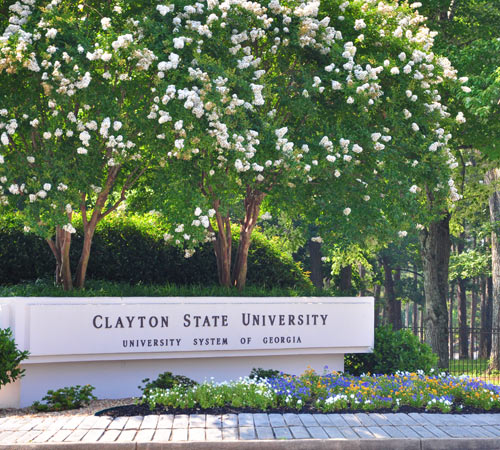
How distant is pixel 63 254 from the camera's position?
12414 millimetres

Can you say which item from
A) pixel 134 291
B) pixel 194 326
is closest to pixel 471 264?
pixel 194 326

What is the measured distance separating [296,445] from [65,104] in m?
6.22

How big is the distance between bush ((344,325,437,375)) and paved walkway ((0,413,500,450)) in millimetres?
3955

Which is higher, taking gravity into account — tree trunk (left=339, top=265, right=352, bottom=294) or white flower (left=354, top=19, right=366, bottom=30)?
white flower (left=354, top=19, right=366, bottom=30)

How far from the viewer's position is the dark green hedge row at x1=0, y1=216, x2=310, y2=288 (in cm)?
1337

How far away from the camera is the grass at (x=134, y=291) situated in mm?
11703

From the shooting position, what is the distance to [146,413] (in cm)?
895

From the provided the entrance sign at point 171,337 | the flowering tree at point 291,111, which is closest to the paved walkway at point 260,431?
the entrance sign at point 171,337

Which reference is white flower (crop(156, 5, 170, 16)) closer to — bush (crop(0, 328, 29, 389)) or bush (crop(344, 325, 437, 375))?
bush (crop(0, 328, 29, 389))

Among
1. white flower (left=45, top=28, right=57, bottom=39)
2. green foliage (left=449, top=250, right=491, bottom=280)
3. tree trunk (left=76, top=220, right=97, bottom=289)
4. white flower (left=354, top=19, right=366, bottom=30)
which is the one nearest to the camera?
white flower (left=45, top=28, right=57, bottom=39)

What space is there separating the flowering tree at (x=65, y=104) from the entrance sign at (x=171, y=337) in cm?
153

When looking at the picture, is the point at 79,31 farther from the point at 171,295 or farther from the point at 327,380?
the point at 327,380

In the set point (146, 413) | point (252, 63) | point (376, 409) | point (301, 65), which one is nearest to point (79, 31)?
point (252, 63)

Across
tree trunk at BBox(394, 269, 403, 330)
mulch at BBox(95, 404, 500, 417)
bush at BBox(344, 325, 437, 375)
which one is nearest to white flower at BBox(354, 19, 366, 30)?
bush at BBox(344, 325, 437, 375)
